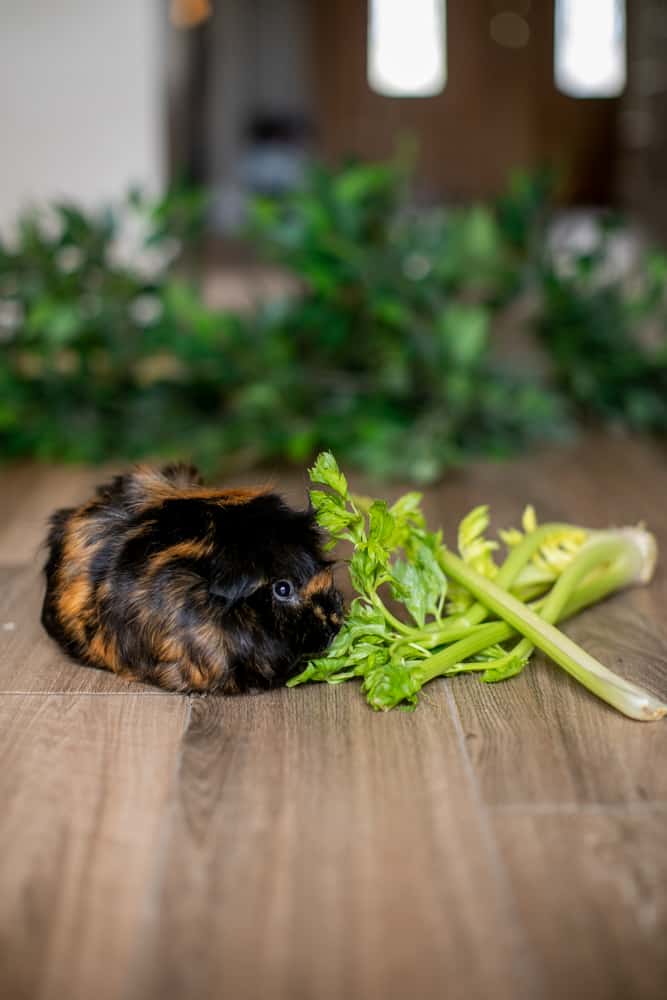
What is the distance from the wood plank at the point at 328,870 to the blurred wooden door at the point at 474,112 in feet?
23.4

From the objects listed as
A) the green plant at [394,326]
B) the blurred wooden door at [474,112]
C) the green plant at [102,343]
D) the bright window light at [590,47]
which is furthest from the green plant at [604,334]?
the bright window light at [590,47]

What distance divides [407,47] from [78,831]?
7.81 m

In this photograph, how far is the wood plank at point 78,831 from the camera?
94 cm

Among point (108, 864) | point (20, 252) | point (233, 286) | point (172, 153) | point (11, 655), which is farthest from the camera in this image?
point (172, 153)

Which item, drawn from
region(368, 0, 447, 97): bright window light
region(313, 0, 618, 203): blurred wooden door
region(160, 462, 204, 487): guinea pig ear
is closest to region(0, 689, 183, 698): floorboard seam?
region(160, 462, 204, 487): guinea pig ear

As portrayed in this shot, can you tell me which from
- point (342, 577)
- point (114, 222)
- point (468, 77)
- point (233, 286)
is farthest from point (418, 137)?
point (342, 577)

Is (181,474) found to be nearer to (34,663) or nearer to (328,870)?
(34,663)

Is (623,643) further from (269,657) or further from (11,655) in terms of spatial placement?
(11,655)

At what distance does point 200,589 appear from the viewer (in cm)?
134

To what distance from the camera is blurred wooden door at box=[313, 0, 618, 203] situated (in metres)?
7.85

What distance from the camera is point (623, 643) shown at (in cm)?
165

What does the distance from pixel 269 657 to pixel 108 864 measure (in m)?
0.37

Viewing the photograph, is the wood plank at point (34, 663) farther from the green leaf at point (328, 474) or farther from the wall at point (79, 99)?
the wall at point (79, 99)

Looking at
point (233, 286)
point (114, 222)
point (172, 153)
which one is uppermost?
point (114, 222)
